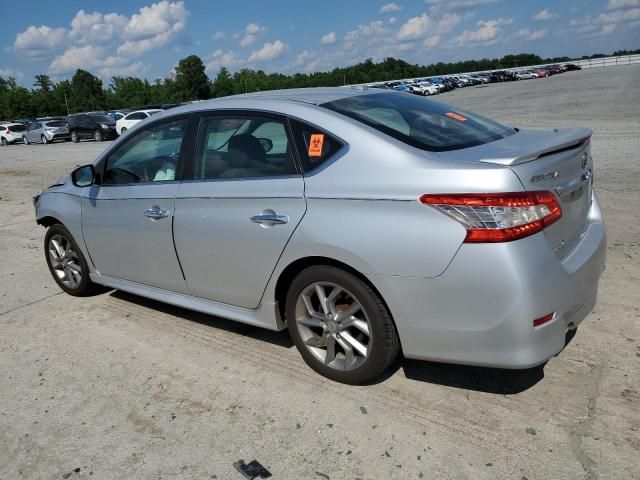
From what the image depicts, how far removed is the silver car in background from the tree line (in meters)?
80.8

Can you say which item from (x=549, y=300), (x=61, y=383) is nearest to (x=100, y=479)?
(x=61, y=383)

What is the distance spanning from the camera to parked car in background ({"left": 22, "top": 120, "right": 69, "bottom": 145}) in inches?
1336

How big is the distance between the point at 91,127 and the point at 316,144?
102ft

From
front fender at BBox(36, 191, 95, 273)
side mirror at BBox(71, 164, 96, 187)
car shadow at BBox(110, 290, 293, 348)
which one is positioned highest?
side mirror at BBox(71, 164, 96, 187)

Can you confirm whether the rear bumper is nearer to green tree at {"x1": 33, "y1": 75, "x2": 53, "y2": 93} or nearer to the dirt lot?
the dirt lot

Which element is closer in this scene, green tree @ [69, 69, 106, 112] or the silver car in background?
the silver car in background

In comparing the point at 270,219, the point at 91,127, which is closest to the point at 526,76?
the point at 91,127

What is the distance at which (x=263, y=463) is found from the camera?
2.71 m

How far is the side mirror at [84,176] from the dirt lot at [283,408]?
45.2 inches

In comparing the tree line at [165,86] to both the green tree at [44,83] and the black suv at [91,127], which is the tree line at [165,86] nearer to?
the green tree at [44,83]

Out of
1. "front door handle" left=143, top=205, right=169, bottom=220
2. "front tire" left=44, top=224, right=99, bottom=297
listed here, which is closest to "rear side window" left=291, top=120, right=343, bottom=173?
"front door handle" left=143, top=205, right=169, bottom=220

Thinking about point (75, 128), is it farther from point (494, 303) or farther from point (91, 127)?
point (494, 303)

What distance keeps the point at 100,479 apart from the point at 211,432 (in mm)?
579

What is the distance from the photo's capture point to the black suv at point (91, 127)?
3061cm
